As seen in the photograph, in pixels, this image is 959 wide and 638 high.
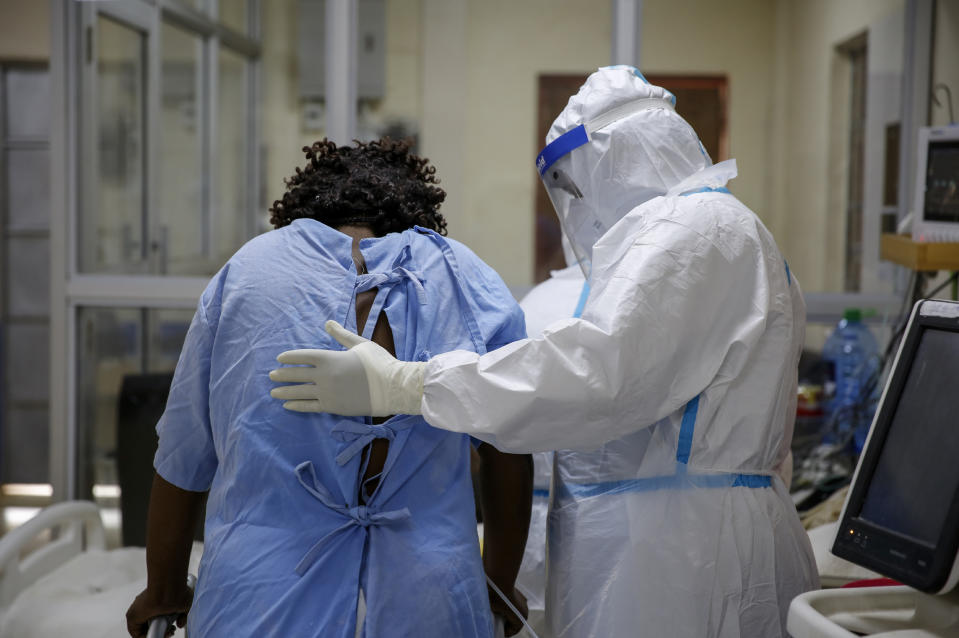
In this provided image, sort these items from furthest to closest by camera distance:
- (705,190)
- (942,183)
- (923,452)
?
1. (942,183)
2. (705,190)
3. (923,452)

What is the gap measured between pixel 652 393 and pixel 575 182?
1.33ft

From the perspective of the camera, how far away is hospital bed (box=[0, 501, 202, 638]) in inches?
78.2

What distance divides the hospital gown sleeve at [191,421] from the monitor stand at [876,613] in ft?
2.51

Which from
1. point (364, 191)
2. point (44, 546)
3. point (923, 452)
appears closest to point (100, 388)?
point (44, 546)

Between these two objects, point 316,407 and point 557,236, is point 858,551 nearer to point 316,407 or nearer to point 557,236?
point 316,407

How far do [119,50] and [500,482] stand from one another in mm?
2199

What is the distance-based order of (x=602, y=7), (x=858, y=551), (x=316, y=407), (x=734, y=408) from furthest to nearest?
(x=602, y=7) → (x=734, y=408) → (x=316, y=407) → (x=858, y=551)

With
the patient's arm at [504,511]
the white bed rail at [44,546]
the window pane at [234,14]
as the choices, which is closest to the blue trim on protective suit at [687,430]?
the patient's arm at [504,511]

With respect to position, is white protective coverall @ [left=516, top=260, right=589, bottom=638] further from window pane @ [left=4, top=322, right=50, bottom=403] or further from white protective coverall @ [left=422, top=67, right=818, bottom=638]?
window pane @ [left=4, top=322, right=50, bottom=403]

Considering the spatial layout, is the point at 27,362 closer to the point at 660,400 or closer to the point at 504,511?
the point at 504,511

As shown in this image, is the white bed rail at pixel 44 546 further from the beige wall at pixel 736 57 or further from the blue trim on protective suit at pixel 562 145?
the beige wall at pixel 736 57

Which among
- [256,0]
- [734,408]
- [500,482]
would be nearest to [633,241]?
[734,408]

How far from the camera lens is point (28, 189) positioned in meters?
4.59

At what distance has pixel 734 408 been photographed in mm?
1207
